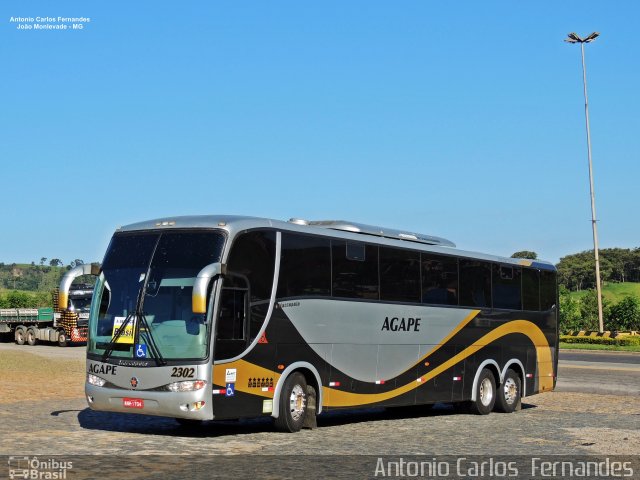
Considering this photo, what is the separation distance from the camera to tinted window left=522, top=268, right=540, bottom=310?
22453 millimetres

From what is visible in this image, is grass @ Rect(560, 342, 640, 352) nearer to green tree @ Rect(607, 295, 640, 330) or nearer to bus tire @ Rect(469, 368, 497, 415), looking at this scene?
green tree @ Rect(607, 295, 640, 330)

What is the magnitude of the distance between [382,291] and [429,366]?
7.33 ft

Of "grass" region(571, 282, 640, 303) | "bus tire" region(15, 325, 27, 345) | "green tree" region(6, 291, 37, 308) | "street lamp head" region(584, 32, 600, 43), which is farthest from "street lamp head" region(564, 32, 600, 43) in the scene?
"grass" region(571, 282, 640, 303)

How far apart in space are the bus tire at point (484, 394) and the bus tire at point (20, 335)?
3770cm

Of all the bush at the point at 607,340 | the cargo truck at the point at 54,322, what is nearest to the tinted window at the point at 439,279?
the cargo truck at the point at 54,322

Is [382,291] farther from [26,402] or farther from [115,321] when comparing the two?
[26,402]

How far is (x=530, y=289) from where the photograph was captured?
74.4ft

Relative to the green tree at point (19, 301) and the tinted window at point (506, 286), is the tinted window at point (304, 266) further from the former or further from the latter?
the green tree at point (19, 301)

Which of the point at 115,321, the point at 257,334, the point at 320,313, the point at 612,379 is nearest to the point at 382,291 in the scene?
the point at 320,313

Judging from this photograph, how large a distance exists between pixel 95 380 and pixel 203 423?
2.76 metres

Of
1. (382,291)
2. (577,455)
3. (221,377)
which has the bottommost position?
(577,455)

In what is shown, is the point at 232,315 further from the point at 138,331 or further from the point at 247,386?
the point at 138,331

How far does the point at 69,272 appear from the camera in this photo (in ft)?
49.5

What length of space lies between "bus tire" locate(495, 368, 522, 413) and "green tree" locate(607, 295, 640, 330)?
1899 inches
